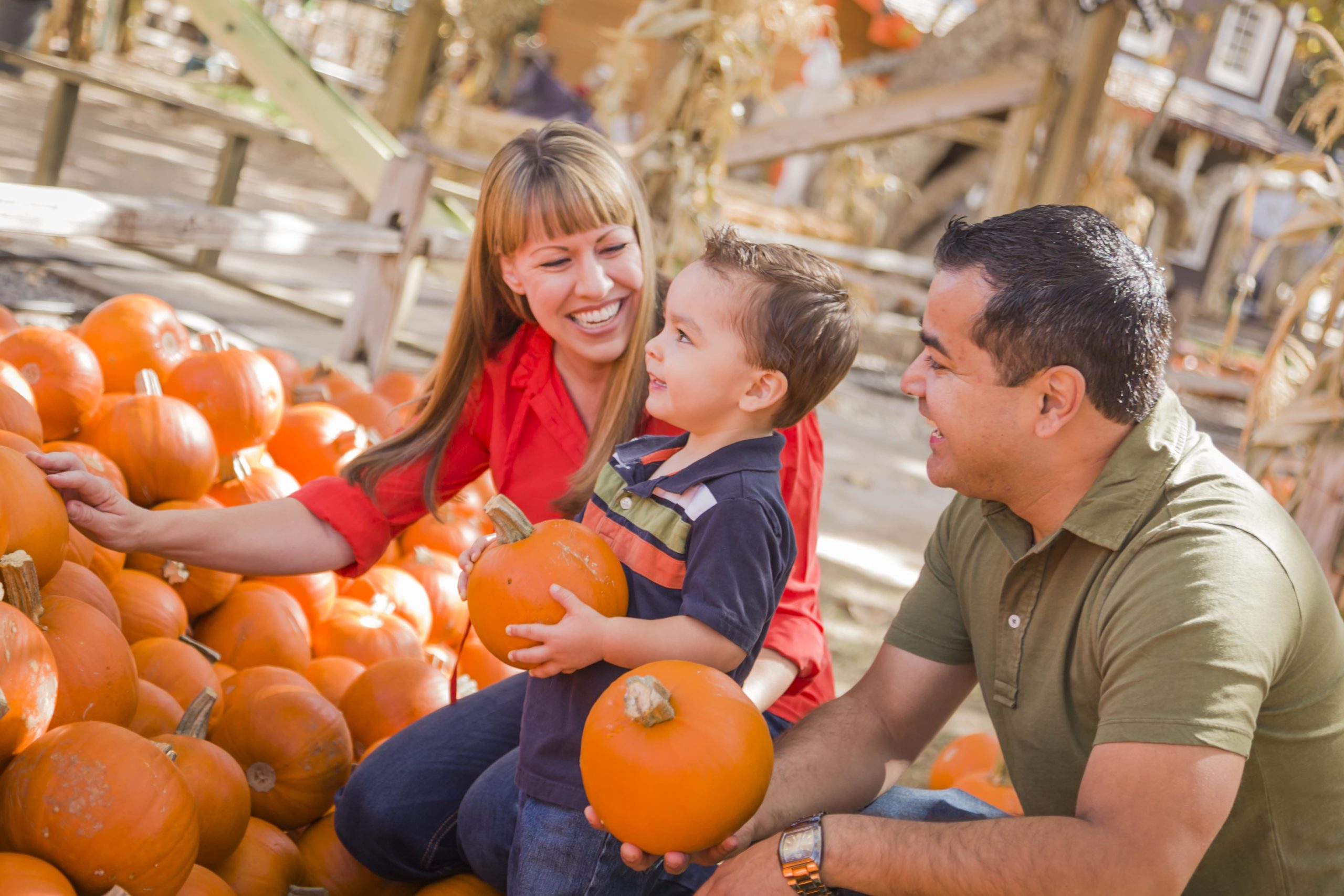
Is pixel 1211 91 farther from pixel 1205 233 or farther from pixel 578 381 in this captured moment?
pixel 578 381

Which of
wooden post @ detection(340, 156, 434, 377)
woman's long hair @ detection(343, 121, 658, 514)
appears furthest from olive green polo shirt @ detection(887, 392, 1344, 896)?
wooden post @ detection(340, 156, 434, 377)

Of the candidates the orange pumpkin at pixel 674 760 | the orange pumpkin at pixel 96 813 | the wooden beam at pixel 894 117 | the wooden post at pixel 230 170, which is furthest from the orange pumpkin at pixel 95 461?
the wooden post at pixel 230 170

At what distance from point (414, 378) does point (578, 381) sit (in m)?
2.31

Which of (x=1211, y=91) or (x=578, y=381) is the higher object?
(x=1211, y=91)

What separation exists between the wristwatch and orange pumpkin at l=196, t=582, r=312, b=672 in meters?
1.47

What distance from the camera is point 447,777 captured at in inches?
97.1

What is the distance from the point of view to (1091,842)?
170 centimetres

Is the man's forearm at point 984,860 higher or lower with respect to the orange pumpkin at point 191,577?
higher

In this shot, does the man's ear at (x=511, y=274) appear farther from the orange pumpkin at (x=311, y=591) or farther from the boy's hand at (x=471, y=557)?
the orange pumpkin at (x=311, y=591)

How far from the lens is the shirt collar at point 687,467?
1.99m

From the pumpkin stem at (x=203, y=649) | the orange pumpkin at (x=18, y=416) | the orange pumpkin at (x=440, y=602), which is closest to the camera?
the orange pumpkin at (x=18, y=416)

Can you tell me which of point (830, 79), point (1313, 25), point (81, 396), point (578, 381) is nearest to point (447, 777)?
point (578, 381)

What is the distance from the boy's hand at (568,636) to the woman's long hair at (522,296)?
559 mm

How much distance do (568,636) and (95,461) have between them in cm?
151
